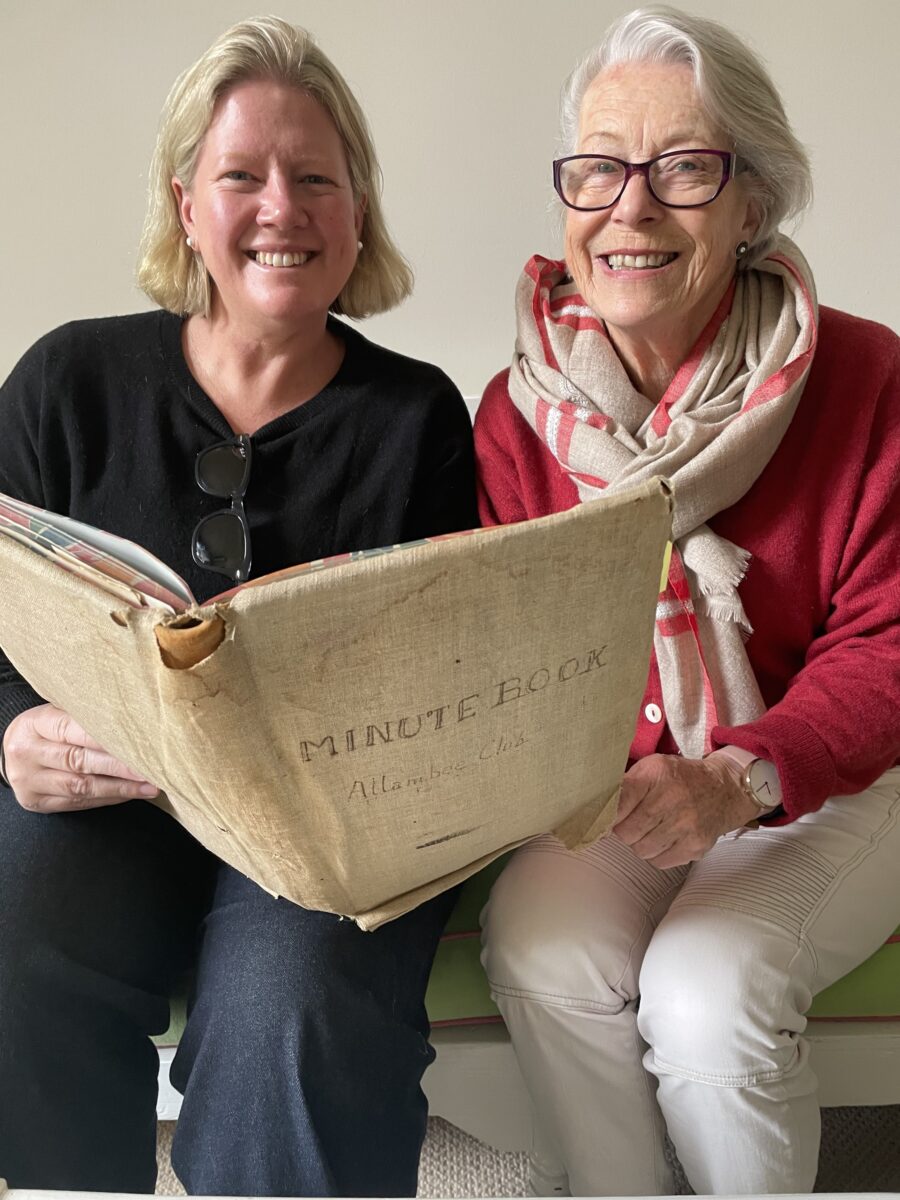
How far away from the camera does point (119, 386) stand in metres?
1.26

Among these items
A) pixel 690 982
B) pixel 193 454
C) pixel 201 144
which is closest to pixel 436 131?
pixel 201 144

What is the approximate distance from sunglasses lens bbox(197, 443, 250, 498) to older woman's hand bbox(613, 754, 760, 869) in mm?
501

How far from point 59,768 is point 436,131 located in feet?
4.27

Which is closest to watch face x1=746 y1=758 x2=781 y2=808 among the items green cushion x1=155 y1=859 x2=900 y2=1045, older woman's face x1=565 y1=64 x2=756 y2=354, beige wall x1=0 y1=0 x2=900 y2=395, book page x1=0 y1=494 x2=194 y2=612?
green cushion x1=155 y1=859 x2=900 y2=1045

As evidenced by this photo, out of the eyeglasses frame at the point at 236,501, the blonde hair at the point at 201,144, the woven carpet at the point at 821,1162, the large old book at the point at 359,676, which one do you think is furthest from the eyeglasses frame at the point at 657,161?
the woven carpet at the point at 821,1162

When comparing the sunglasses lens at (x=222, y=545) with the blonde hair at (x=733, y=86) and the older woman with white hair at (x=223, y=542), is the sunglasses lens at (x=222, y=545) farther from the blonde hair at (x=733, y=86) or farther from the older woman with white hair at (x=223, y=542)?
the blonde hair at (x=733, y=86)

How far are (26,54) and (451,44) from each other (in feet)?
2.34

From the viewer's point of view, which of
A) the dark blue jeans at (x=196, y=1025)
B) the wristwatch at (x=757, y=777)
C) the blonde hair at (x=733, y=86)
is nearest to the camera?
the dark blue jeans at (x=196, y=1025)

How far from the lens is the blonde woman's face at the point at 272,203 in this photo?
118 cm

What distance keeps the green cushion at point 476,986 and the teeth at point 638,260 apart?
65 cm

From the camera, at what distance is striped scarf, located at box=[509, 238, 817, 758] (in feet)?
3.75

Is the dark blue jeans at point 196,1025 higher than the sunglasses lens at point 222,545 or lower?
lower

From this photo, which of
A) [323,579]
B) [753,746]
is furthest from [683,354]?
[323,579]

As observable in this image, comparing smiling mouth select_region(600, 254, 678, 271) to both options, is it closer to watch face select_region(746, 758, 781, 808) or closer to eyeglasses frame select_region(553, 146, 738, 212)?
eyeglasses frame select_region(553, 146, 738, 212)
